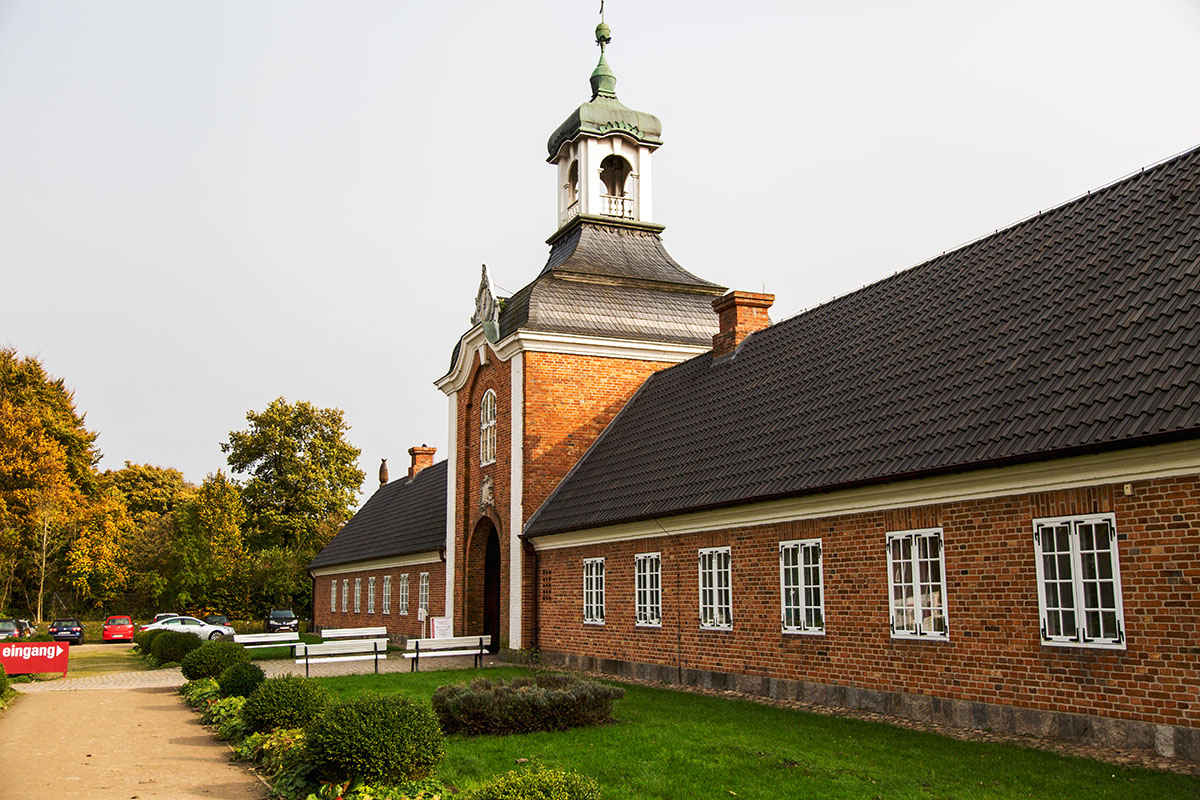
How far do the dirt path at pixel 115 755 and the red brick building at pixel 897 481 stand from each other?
7.35 metres

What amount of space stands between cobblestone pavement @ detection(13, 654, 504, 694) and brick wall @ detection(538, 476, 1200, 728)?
7.41 m

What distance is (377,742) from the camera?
8.67 m

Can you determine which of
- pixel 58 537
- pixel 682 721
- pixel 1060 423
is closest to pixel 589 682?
pixel 682 721

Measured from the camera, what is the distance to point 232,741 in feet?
40.9

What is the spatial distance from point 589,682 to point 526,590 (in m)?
10.1

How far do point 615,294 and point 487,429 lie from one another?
4.77m

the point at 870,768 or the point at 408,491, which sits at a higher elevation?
the point at 408,491

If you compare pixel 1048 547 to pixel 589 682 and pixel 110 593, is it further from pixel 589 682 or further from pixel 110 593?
pixel 110 593

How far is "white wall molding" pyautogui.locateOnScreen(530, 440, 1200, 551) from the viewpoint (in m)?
9.17

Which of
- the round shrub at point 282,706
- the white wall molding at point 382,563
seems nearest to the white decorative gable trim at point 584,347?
the white wall molding at point 382,563

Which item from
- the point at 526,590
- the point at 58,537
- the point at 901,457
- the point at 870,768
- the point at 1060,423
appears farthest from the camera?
the point at 58,537

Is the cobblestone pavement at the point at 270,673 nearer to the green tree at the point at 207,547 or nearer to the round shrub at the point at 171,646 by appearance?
the round shrub at the point at 171,646

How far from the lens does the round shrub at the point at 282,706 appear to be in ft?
38.9

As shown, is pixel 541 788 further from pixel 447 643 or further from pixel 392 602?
pixel 392 602
